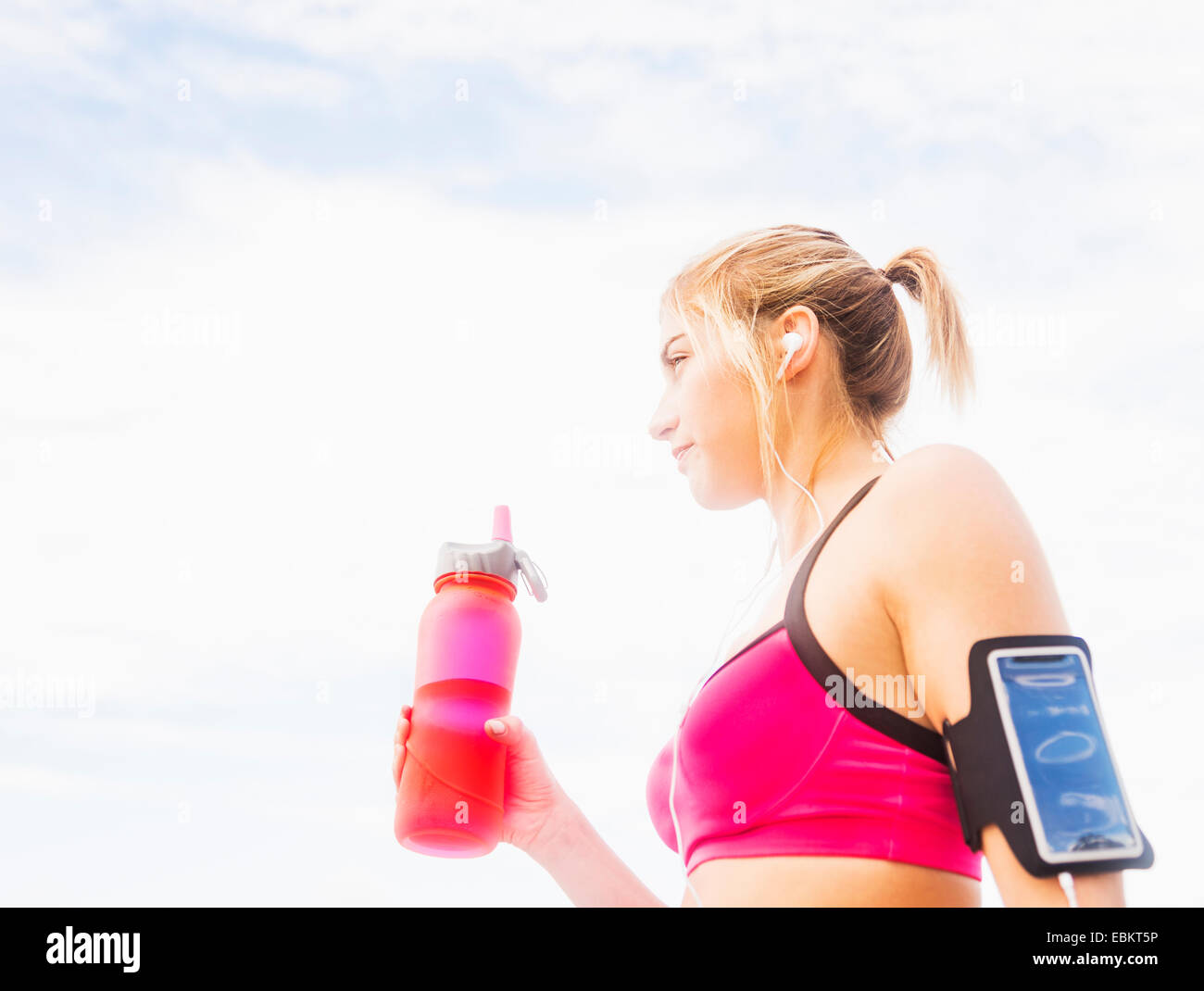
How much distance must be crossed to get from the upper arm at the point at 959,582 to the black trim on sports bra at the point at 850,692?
0.13 ft

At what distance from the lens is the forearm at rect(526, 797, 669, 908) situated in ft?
7.11

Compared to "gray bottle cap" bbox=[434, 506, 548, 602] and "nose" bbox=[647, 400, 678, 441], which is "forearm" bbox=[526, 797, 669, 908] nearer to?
"gray bottle cap" bbox=[434, 506, 548, 602]

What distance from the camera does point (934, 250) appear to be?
2.43m

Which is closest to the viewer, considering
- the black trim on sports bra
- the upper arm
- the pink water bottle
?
the upper arm

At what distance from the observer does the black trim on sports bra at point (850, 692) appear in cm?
158

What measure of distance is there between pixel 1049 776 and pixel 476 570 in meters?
1.21

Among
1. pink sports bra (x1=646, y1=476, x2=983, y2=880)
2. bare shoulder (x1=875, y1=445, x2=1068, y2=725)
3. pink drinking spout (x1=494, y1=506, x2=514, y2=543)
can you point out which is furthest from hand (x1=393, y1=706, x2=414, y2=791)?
bare shoulder (x1=875, y1=445, x2=1068, y2=725)

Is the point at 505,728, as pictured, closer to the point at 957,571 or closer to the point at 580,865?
the point at 580,865

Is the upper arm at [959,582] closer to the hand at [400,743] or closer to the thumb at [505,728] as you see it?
the thumb at [505,728]
